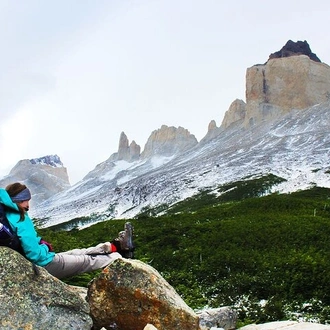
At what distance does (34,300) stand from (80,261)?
5.81 feet

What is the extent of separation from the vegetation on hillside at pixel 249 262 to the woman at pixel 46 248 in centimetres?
200

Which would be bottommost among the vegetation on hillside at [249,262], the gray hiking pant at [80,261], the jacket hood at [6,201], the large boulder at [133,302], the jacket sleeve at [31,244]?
the vegetation on hillside at [249,262]

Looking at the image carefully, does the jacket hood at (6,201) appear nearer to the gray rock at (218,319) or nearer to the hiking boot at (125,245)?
the hiking boot at (125,245)

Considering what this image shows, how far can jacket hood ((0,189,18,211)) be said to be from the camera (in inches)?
302

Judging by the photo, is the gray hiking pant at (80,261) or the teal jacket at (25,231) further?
the gray hiking pant at (80,261)

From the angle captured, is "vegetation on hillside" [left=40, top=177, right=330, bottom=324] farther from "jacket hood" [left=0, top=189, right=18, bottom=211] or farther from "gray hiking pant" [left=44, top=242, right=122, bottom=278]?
"jacket hood" [left=0, top=189, right=18, bottom=211]

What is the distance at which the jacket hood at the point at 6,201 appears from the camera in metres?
7.66

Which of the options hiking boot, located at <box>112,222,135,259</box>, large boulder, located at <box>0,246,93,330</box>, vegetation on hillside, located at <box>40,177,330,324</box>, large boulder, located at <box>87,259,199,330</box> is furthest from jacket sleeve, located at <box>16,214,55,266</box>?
vegetation on hillside, located at <box>40,177,330,324</box>

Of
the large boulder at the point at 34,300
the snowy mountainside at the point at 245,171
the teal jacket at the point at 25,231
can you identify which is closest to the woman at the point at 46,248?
the teal jacket at the point at 25,231

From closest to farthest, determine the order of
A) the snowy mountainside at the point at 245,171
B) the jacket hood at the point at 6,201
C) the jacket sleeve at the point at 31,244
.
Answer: the jacket hood at the point at 6,201 < the jacket sleeve at the point at 31,244 < the snowy mountainside at the point at 245,171

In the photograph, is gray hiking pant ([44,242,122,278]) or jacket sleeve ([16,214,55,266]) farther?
gray hiking pant ([44,242,122,278])

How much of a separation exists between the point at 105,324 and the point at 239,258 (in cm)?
1011

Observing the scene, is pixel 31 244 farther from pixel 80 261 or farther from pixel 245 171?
pixel 245 171

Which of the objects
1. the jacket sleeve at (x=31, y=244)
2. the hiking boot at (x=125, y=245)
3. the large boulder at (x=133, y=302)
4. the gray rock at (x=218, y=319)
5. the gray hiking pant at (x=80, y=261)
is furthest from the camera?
the hiking boot at (x=125, y=245)
